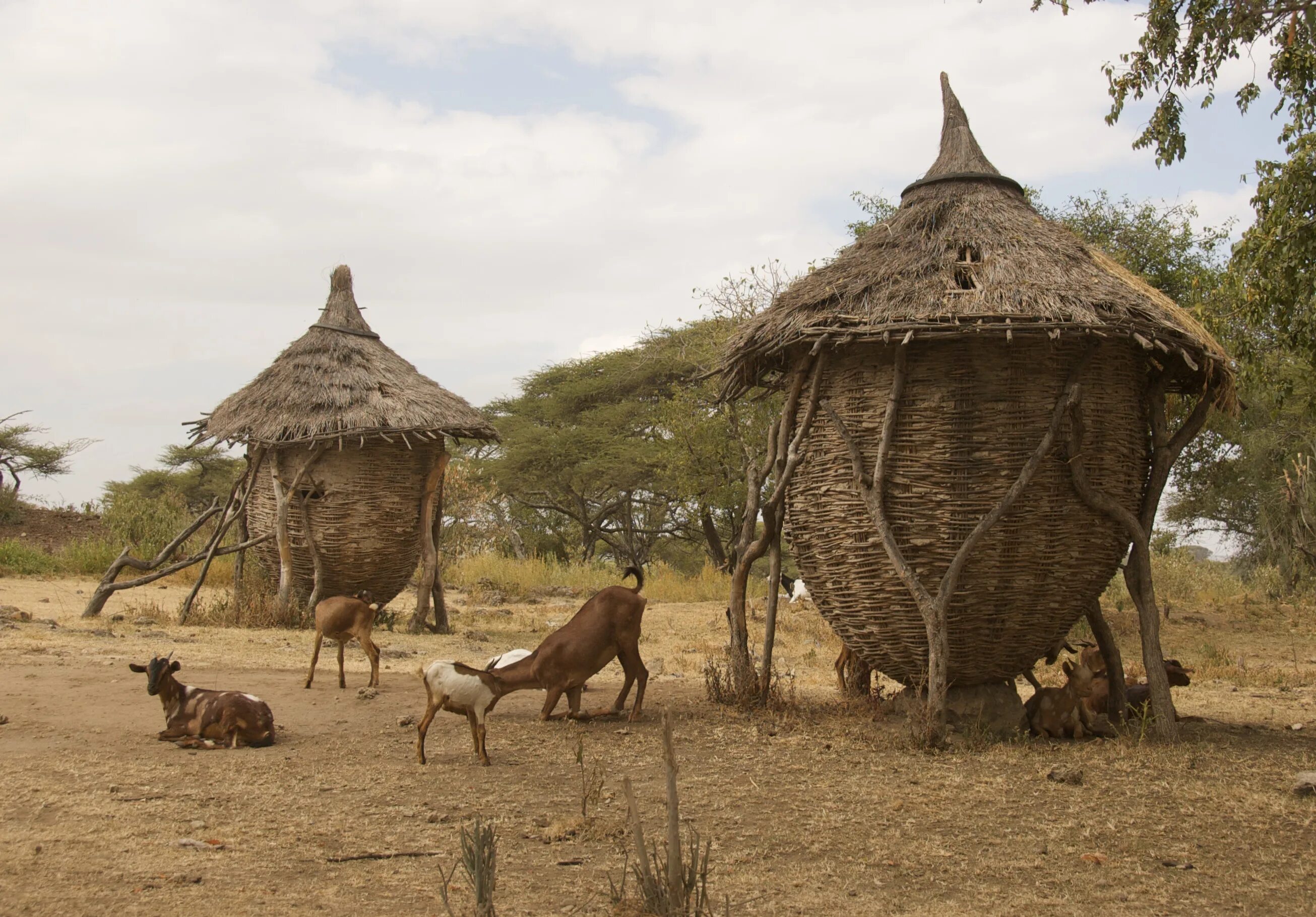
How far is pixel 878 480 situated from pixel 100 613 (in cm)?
950

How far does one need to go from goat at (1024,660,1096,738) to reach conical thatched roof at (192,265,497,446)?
6.79 meters

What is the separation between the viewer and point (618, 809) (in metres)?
5.10

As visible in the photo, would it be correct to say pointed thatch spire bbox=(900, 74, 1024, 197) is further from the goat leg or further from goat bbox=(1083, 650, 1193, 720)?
the goat leg

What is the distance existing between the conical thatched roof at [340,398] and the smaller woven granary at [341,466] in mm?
16

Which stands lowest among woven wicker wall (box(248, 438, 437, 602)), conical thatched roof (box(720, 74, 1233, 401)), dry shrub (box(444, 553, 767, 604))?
dry shrub (box(444, 553, 767, 604))

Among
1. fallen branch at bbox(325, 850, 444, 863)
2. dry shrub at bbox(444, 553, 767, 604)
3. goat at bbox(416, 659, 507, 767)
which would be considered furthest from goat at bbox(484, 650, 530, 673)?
dry shrub at bbox(444, 553, 767, 604)

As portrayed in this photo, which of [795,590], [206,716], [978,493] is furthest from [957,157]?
[795,590]

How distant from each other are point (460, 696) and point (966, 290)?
139 inches

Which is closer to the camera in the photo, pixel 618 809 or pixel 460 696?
pixel 618 809

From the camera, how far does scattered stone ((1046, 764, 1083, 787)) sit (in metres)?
5.55

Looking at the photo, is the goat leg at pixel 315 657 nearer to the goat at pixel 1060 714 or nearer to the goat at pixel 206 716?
the goat at pixel 206 716

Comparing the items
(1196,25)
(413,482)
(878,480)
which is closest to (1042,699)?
(878,480)

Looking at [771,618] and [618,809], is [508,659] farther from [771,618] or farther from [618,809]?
[618,809]

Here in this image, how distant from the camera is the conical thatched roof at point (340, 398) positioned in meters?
11.4
